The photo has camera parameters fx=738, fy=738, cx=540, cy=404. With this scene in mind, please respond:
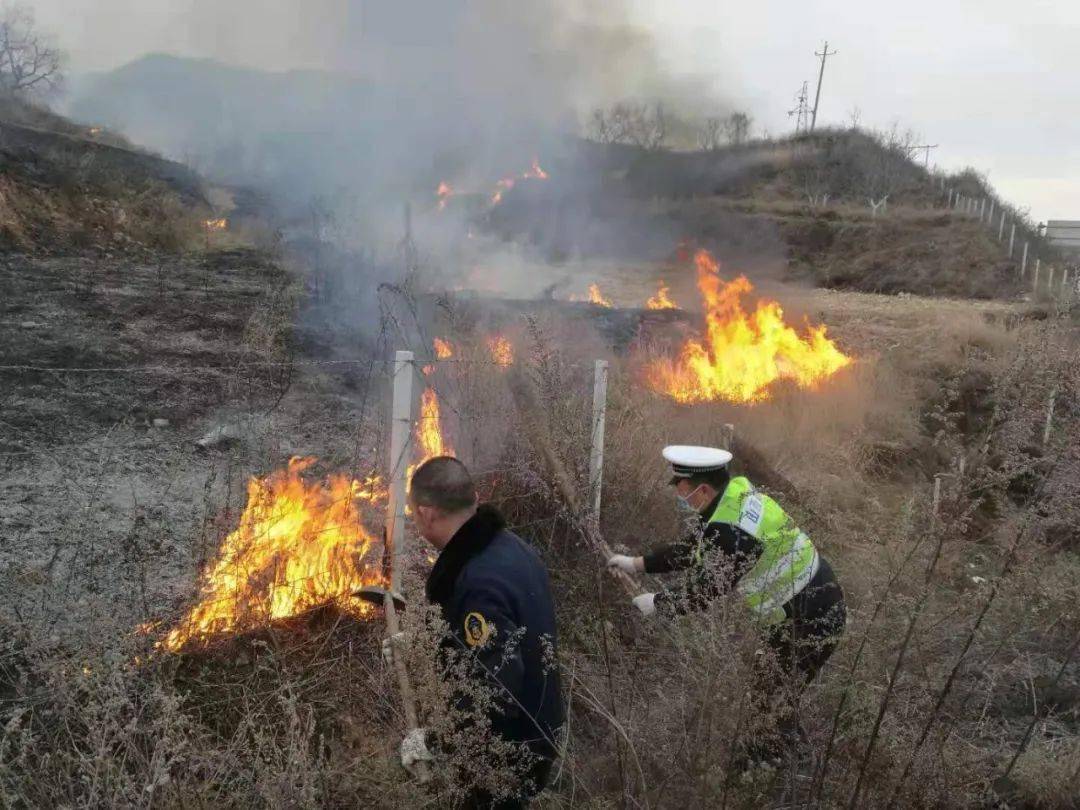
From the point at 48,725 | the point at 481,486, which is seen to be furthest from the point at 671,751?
the point at 481,486

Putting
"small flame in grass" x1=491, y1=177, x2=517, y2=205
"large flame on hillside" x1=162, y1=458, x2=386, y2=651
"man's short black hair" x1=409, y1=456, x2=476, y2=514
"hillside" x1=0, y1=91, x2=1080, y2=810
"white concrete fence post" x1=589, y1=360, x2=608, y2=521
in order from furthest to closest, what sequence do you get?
"small flame in grass" x1=491, y1=177, x2=517, y2=205 → "white concrete fence post" x1=589, y1=360, x2=608, y2=521 → "large flame on hillside" x1=162, y1=458, x2=386, y2=651 → "man's short black hair" x1=409, y1=456, x2=476, y2=514 → "hillside" x1=0, y1=91, x2=1080, y2=810

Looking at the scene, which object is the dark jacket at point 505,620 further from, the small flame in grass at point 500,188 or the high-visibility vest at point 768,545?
the small flame in grass at point 500,188

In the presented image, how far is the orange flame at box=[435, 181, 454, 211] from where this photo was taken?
19516 mm

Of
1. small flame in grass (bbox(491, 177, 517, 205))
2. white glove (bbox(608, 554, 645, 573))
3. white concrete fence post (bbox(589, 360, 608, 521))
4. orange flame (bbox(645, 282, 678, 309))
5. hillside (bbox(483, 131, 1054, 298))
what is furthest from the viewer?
hillside (bbox(483, 131, 1054, 298))

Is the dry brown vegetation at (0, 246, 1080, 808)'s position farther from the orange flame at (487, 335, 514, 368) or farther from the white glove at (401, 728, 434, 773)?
the orange flame at (487, 335, 514, 368)

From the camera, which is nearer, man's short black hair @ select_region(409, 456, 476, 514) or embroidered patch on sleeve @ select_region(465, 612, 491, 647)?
embroidered patch on sleeve @ select_region(465, 612, 491, 647)

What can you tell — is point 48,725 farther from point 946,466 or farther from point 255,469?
point 946,466

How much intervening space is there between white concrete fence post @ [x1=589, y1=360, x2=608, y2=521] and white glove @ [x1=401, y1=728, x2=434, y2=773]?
2.99 metres

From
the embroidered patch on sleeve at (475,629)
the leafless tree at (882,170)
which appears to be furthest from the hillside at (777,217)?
the embroidered patch on sleeve at (475,629)

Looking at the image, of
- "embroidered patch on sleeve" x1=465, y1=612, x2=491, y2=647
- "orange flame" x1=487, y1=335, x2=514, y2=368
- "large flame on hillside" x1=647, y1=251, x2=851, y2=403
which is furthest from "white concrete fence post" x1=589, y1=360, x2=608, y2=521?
"large flame on hillside" x1=647, y1=251, x2=851, y2=403

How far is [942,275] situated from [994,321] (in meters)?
11.7

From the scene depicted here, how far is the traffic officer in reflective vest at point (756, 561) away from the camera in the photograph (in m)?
3.01

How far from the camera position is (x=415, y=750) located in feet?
8.20

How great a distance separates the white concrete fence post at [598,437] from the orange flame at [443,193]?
48.8 feet
